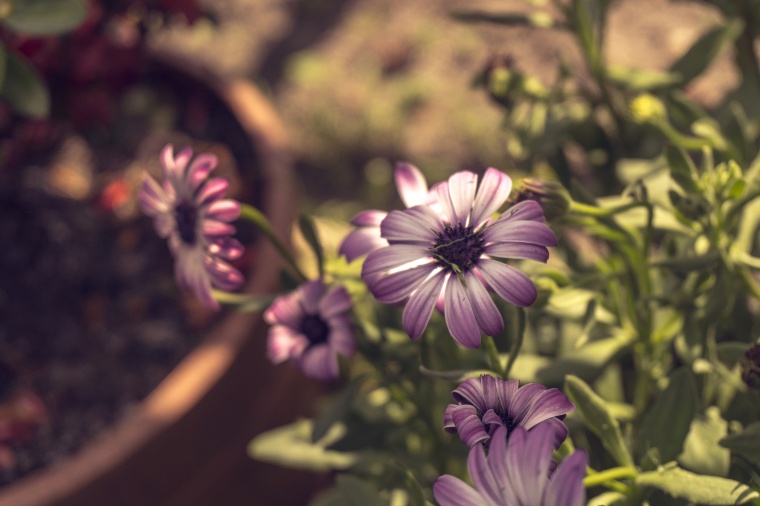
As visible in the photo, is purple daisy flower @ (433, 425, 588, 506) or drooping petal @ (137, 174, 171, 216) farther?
drooping petal @ (137, 174, 171, 216)

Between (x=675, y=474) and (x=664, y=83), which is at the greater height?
(x=664, y=83)

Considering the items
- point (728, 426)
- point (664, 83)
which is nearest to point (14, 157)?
point (664, 83)

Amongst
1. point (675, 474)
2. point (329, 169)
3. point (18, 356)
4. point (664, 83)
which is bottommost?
point (329, 169)

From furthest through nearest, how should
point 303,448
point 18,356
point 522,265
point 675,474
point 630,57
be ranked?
point 630,57, point 18,356, point 303,448, point 522,265, point 675,474

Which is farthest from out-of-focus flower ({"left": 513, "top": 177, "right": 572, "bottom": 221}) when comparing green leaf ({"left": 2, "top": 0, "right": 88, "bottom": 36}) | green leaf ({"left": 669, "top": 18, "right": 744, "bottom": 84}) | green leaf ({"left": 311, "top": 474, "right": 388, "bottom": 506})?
green leaf ({"left": 2, "top": 0, "right": 88, "bottom": 36})

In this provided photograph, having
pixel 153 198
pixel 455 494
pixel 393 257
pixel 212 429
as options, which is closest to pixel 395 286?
pixel 393 257

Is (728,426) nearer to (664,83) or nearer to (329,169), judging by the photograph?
(664,83)

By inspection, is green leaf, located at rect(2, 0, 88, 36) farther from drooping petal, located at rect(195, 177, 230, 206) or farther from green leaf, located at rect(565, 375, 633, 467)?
green leaf, located at rect(565, 375, 633, 467)
